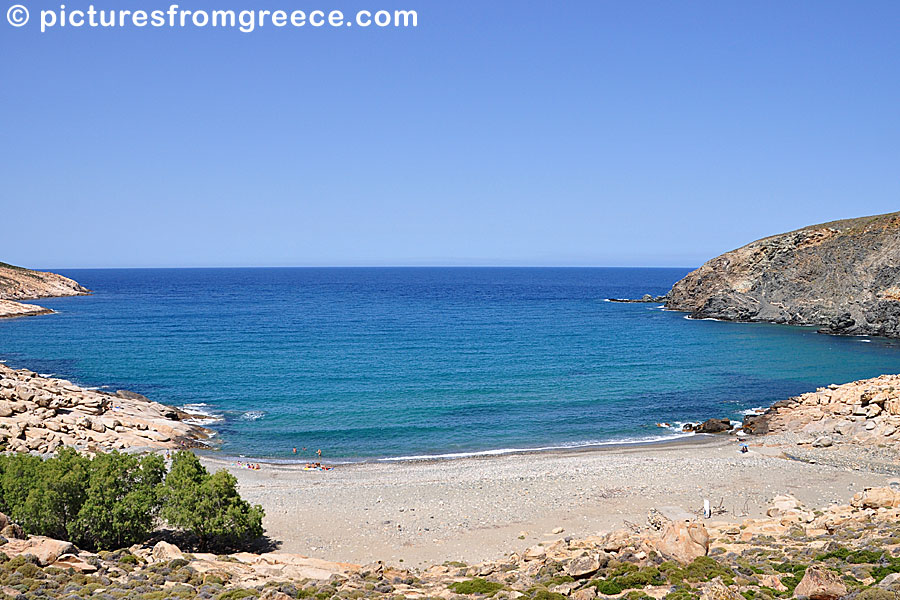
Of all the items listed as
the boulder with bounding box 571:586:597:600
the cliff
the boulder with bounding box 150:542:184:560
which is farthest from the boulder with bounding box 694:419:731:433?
the cliff

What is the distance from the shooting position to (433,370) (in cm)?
7050

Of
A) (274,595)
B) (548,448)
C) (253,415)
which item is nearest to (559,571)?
(274,595)

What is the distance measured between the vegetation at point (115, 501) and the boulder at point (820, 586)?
19523 millimetres

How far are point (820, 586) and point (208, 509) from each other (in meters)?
20.8

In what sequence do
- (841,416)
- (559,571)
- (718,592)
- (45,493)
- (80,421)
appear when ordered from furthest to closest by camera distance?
(841,416) < (80,421) < (45,493) < (559,571) < (718,592)

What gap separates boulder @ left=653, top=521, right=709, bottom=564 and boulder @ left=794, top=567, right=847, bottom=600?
13.3ft

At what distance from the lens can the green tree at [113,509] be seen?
81.9 ft

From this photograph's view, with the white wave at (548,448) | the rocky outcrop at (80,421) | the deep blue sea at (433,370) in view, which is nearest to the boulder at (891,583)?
the white wave at (548,448)

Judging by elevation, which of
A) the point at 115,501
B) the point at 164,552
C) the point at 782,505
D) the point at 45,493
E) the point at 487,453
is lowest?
the point at 487,453

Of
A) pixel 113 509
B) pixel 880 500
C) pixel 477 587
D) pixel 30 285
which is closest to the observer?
pixel 477 587

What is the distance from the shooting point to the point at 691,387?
63.0m

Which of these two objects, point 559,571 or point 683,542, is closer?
point 559,571

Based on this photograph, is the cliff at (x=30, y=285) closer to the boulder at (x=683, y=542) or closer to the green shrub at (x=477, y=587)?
the green shrub at (x=477, y=587)

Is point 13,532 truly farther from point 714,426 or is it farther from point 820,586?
point 714,426
